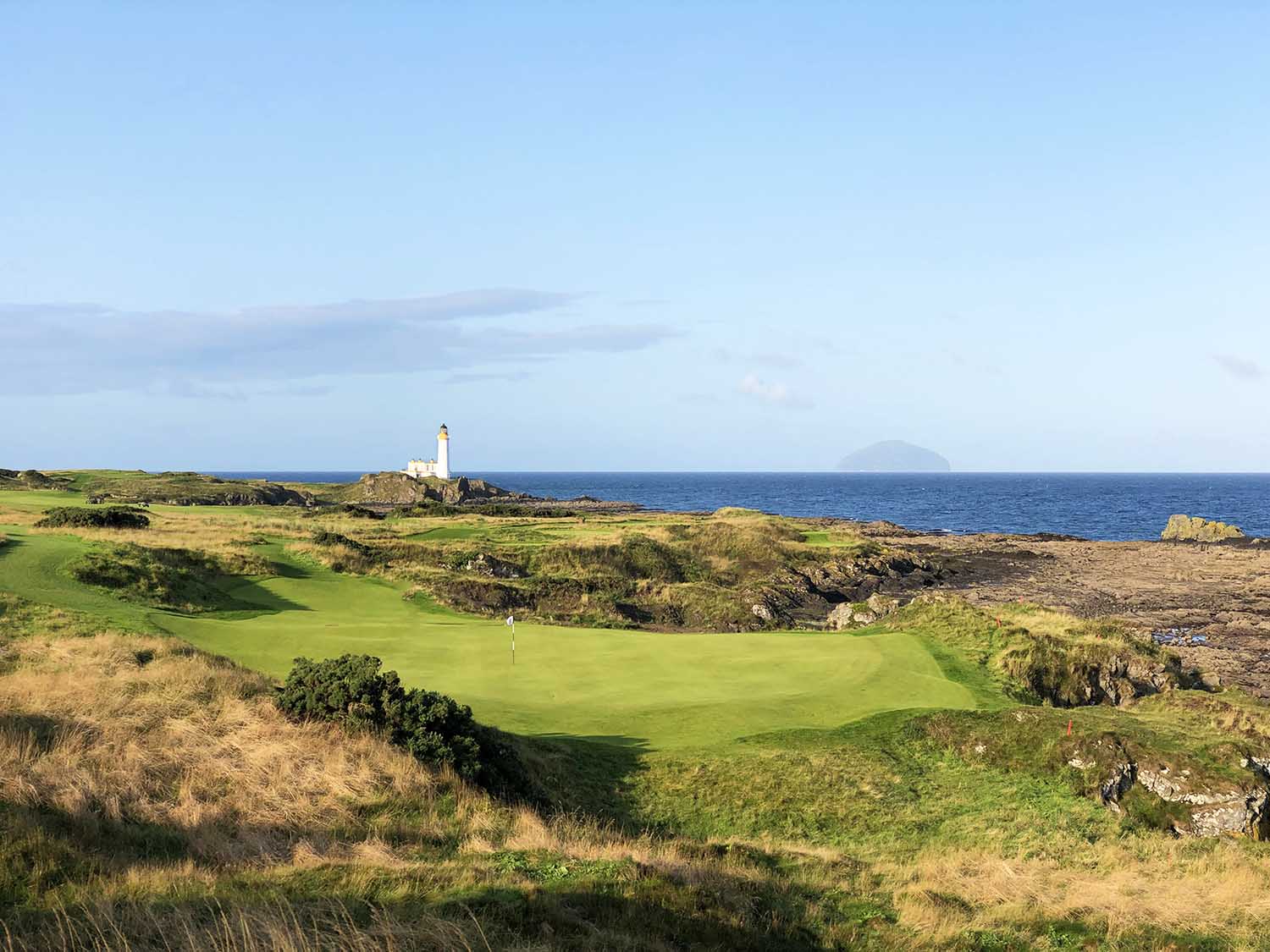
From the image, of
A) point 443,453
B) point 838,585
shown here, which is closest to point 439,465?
point 443,453

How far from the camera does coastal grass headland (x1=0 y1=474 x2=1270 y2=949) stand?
7.03m

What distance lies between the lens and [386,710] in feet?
41.5

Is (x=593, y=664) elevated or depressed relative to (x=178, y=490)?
depressed

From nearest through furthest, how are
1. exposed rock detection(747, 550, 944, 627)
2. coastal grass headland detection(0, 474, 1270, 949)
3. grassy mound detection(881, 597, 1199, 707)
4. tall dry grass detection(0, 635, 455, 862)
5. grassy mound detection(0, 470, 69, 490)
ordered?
coastal grass headland detection(0, 474, 1270, 949), tall dry grass detection(0, 635, 455, 862), grassy mound detection(881, 597, 1199, 707), exposed rock detection(747, 550, 944, 627), grassy mound detection(0, 470, 69, 490)

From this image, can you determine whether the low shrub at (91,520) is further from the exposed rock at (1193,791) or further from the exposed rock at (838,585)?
the exposed rock at (1193,791)

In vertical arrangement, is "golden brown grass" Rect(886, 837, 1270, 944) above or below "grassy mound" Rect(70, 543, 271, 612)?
below

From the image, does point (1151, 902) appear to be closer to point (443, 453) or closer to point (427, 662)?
point (427, 662)

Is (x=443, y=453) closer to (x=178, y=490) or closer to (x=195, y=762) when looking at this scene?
(x=178, y=490)

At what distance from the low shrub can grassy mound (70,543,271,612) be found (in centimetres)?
821

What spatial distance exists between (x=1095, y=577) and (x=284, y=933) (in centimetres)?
6268

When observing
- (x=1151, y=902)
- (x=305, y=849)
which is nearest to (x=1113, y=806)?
(x=1151, y=902)

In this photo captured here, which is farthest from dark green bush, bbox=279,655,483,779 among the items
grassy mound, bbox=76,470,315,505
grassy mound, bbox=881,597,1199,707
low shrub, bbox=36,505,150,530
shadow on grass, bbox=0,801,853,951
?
grassy mound, bbox=76,470,315,505

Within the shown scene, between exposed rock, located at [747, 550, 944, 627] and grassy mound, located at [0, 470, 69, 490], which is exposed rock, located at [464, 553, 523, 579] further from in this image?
grassy mound, located at [0, 470, 69, 490]

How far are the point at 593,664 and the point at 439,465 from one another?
113 m
